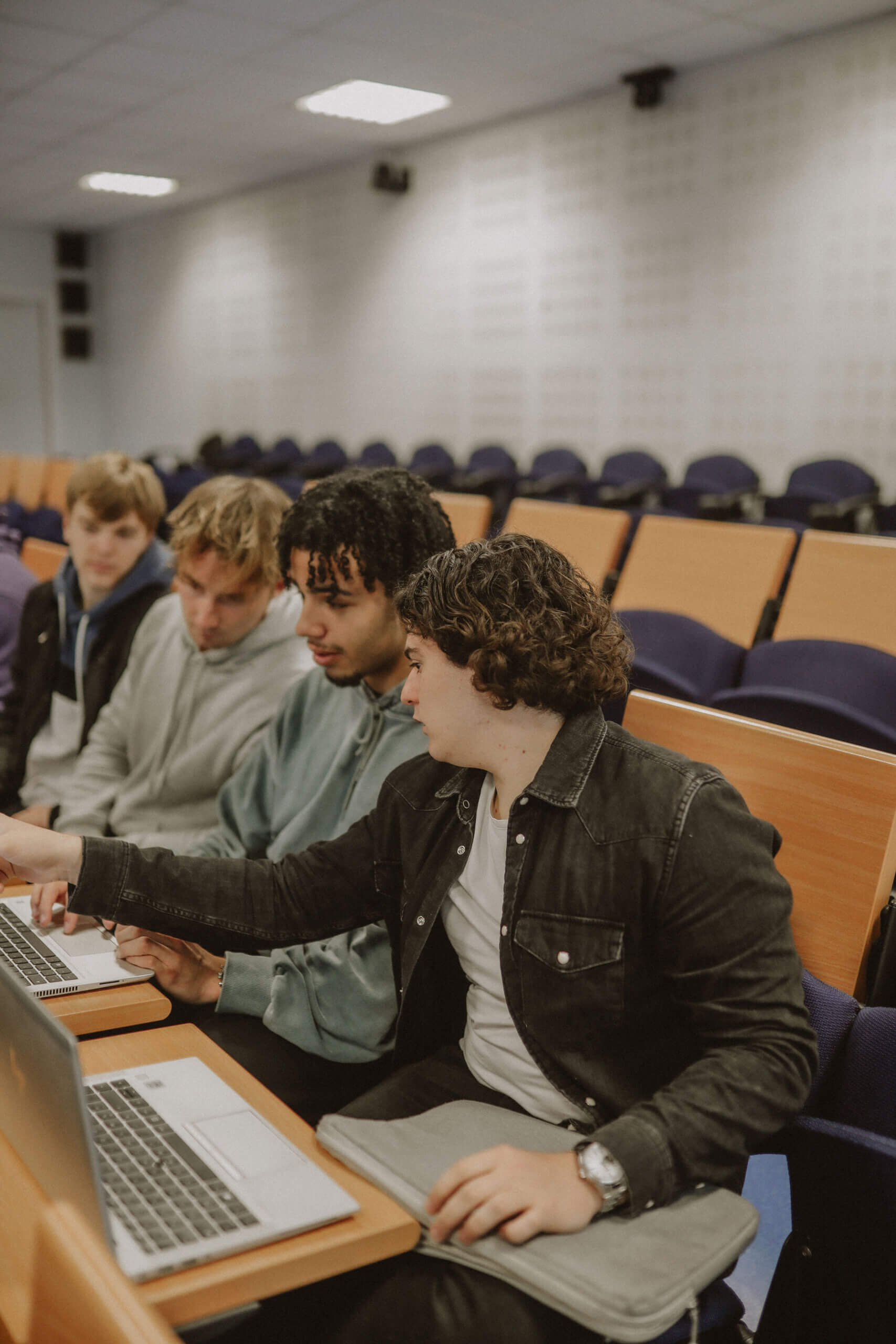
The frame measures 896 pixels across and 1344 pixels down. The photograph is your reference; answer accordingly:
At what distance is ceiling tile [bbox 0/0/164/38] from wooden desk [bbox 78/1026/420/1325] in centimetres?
619

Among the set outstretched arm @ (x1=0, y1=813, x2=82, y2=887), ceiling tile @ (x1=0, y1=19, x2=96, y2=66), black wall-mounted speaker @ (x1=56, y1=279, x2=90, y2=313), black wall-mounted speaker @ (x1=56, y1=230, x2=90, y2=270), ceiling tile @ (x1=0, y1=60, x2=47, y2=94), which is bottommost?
outstretched arm @ (x1=0, y1=813, x2=82, y2=887)

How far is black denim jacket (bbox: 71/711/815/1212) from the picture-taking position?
1062mm

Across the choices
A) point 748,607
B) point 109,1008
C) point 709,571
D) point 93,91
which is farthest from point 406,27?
point 109,1008

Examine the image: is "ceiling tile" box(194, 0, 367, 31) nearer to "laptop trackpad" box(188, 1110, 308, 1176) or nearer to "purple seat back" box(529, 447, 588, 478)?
"purple seat back" box(529, 447, 588, 478)

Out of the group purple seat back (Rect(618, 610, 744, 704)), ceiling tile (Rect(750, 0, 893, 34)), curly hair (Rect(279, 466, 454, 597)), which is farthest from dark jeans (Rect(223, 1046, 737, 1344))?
ceiling tile (Rect(750, 0, 893, 34))

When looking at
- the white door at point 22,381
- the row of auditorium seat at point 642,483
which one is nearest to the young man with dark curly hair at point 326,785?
the row of auditorium seat at point 642,483

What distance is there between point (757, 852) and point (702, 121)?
677cm

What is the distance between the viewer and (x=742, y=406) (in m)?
6.79

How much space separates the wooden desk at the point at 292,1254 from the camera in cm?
83

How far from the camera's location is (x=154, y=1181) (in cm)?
96

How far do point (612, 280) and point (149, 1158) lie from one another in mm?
7415

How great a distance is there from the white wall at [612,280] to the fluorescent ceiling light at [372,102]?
748 millimetres

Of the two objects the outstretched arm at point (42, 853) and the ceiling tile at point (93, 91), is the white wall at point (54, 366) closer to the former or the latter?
the ceiling tile at point (93, 91)

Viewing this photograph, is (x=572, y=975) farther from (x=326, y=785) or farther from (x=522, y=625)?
(x=326, y=785)
